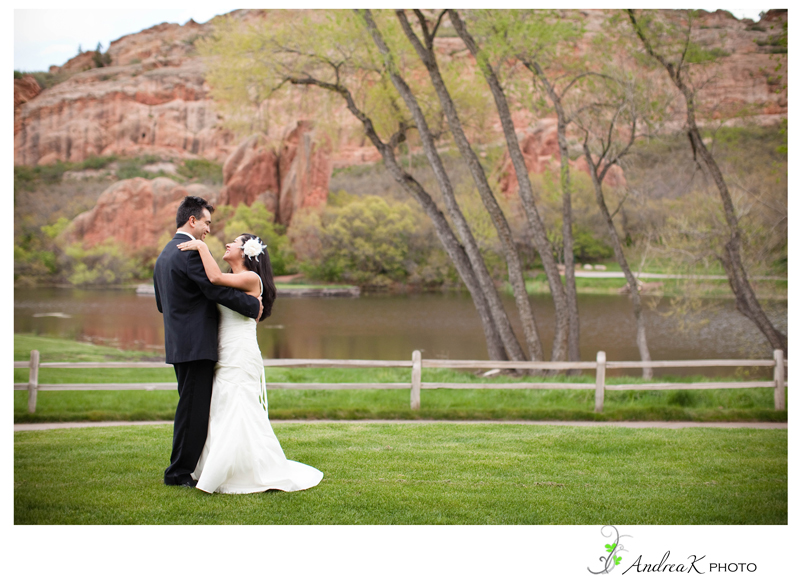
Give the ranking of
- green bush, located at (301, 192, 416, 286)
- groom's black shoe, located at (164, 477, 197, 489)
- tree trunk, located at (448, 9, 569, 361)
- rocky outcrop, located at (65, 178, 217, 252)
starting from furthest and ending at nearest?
rocky outcrop, located at (65, 178, 217, 252), green bush, located at (301, 192, 416, 286), tree trunk, located at (448, 9, 569, 361), groom's black shoe, located at (164, 477, 197, 489)

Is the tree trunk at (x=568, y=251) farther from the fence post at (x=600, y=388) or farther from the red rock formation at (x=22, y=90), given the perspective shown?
the red rock formation at (x=22, y=90)

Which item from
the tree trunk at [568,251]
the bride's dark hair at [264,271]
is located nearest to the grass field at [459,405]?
the tree trunk at [568,251]

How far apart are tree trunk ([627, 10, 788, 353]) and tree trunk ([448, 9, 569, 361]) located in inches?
94.4

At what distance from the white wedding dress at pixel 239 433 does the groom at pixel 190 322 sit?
0.07m

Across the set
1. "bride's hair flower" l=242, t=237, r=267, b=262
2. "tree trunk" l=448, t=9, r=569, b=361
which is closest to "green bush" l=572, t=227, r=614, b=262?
"tree trunk" l=448, t=9, r=569, b=361

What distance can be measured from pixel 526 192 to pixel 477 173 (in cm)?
92

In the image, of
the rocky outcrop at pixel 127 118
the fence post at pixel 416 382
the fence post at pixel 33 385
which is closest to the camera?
the fence post at pixel 33 385

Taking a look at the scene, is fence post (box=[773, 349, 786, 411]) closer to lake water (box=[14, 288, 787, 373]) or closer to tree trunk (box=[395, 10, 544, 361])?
tree trunk (box=[395, 10, 544, 361])

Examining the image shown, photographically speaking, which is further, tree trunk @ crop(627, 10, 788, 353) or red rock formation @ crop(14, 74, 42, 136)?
red rock formation @ crop(14, 74, 42, 136)

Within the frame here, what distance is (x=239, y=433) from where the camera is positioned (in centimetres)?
366

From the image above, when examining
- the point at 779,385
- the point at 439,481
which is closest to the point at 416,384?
the point at 439,481

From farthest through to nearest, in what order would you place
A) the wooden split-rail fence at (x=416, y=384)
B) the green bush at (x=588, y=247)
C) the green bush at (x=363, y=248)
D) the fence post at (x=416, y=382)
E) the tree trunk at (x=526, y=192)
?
the green bush at (x=363, y=248) → the green bush at (x=588, y=247) → the tree trunk at (x=526, y=192) → the fence post at (x=416, y=382) → the wooden split-rail fence at (x=416, y=384)

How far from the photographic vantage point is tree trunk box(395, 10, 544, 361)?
9250 millimetres

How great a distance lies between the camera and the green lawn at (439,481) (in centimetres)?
Result: 350
